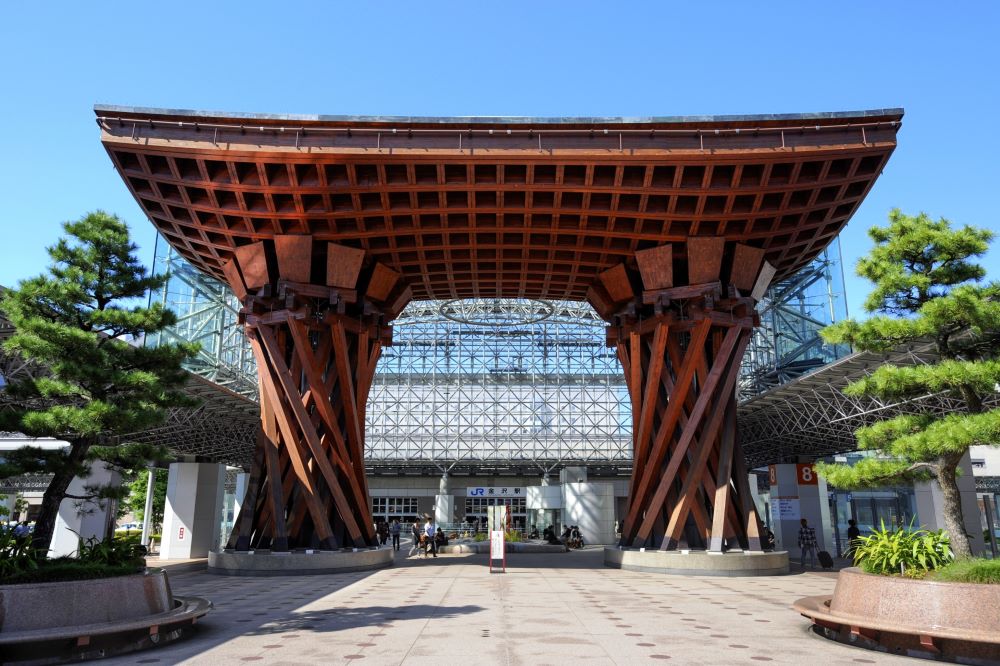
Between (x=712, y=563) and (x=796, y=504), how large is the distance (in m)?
13.0

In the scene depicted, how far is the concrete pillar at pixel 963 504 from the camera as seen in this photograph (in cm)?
2304

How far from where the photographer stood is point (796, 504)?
3008 cm

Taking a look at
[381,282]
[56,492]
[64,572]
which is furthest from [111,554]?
[381,282]

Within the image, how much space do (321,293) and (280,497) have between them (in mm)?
6213

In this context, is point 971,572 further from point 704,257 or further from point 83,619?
point 704,257

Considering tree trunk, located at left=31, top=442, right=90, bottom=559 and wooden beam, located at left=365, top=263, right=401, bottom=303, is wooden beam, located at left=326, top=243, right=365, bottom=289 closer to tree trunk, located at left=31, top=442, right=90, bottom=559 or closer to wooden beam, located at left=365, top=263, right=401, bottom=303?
wooden beam, located at left=365, top=263, right=401, bottom=303

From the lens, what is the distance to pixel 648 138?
1875 cm

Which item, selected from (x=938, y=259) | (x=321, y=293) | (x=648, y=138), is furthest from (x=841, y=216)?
(x=321, y=293)

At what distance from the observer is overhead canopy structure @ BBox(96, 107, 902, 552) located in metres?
18.5

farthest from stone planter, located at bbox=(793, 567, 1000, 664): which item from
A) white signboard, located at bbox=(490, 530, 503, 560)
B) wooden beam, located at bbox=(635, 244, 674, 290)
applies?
Answer: wooden beam, located at bbox=(635, 244, 674, 290)

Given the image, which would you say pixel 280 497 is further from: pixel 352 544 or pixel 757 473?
pixel 757 473

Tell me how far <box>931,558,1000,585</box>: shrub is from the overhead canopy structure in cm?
1125

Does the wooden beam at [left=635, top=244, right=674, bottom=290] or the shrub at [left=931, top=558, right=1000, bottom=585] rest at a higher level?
the wooden beam at [left=635, top=244, right=674, bottom=290]

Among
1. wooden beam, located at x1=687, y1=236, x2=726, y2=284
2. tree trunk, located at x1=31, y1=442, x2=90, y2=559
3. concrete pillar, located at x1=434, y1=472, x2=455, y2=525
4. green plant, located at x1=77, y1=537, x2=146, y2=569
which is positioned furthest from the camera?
concrete pillar, located at x1=434, y1=472, x2=455, y2=525
